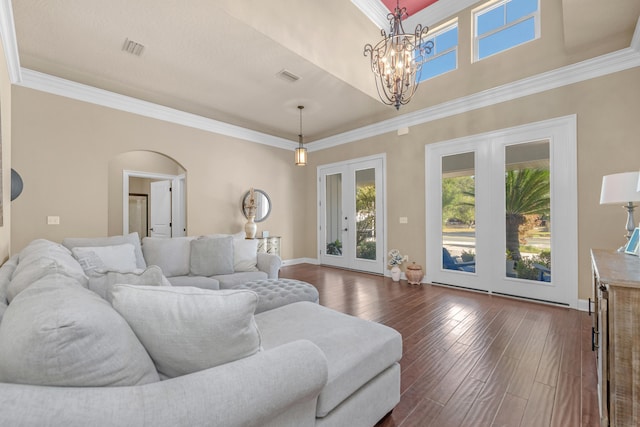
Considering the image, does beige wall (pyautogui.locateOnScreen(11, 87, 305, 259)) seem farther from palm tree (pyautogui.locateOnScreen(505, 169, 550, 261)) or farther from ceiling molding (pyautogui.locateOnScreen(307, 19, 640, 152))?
palm tree (pyautogui.locateOnScreen(505, 169, 550, 261))

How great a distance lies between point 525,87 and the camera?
151 inches

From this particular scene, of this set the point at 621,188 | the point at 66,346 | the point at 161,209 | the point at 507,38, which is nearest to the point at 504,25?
the point at 507,38

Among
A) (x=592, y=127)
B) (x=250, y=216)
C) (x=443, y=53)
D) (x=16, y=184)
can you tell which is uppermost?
(x=443, y=53)

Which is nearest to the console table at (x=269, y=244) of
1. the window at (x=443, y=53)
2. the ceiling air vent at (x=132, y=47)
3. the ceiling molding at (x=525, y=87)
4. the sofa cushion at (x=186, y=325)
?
the ceiling molding at (x=525, y=87)

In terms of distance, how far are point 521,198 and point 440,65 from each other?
8.47 ft

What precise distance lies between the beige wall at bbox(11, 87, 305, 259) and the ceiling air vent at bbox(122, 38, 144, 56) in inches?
55.7

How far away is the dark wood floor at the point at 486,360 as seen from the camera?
171 centimetres

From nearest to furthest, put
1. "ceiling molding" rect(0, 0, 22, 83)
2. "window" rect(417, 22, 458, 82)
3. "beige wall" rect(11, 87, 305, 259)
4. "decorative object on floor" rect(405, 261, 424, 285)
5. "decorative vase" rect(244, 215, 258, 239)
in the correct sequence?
"ceiling molding" rect(0, 0, 22, 83) < "beige wall" rect(11, 87, 305, 259) < "window" rect(417, 22, 458, 82) < "decorative object on floor" rect(405, 261, 424, 285) < "decorative vase" rect(244, 215, 258, 239)

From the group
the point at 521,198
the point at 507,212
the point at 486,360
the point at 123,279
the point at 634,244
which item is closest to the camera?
the point at 123,279

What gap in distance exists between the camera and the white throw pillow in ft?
9.01

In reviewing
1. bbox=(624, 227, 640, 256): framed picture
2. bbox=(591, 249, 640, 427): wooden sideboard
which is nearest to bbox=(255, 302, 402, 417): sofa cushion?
bbox=(591, 249, 640, 427): wooden sideboard

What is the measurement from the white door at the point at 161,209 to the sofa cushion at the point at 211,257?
3106mm

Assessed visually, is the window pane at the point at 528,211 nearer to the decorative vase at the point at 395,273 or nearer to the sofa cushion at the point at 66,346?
the decorative vase at the point at 395,273

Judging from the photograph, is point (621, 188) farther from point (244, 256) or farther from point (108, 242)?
point (108, 242)
